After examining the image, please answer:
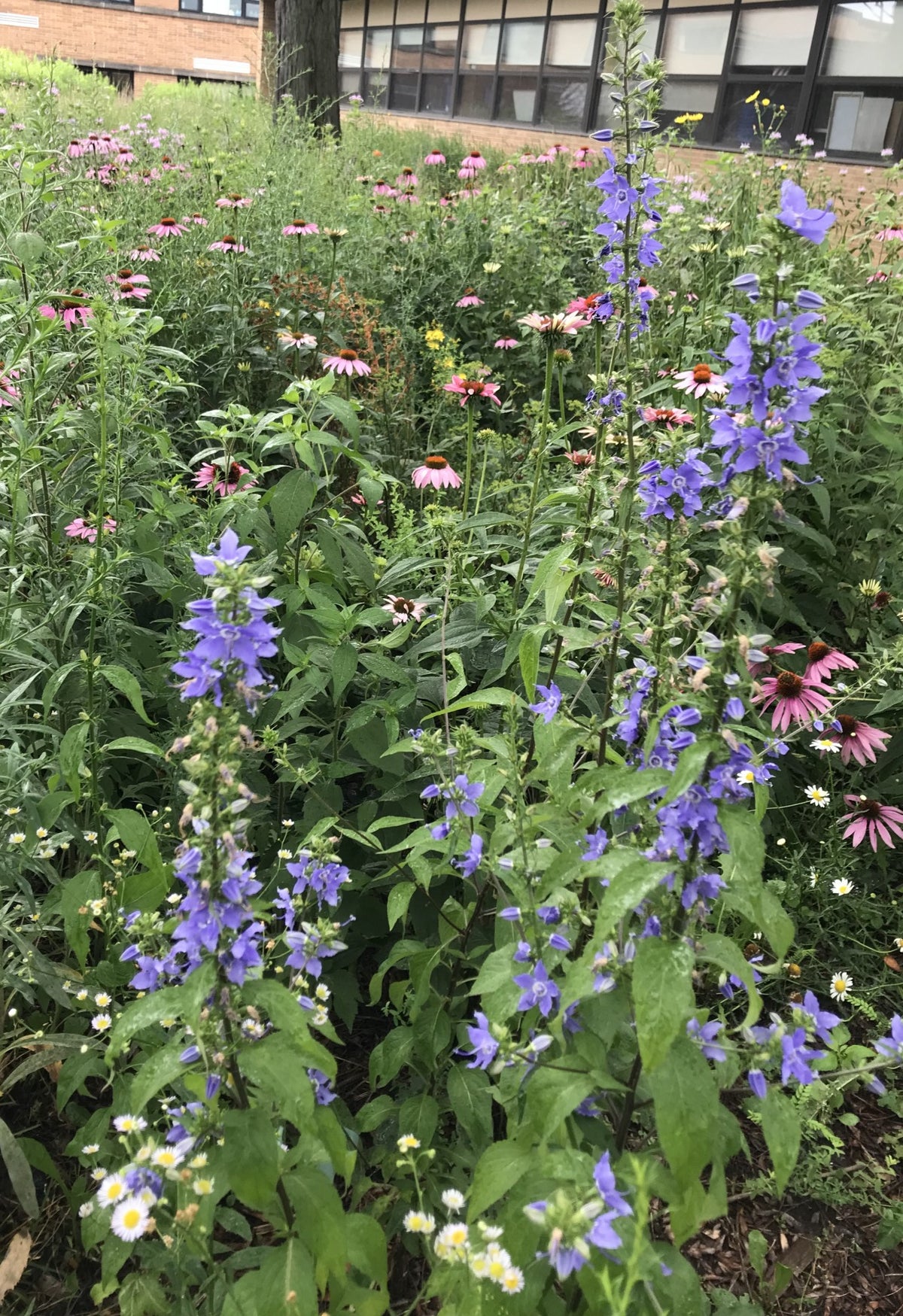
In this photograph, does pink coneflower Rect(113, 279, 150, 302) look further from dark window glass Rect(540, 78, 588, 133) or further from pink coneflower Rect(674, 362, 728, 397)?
dark window glass Rect(540, 78, 588, 133)

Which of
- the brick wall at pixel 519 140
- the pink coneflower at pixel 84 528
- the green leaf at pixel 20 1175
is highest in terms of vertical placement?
the brick wall at pixel 519 140

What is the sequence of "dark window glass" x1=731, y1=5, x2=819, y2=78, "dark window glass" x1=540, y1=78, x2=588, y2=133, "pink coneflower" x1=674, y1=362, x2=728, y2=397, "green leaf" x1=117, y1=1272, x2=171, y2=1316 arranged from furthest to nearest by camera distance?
"dark window glass" x1=540, y1=78, x2=588, y2=133, "dark window glass" x1=731, y1=5, x2=819, y2=78, "pink coneflower" x1=674, y1=362, x2=728, y2=397, "green leaf" x1=117, y1=1272, x2=171, y2=1316

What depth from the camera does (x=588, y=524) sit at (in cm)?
194

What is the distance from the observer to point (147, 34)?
27.4m

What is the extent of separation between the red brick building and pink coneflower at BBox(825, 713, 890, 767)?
96.3 ft

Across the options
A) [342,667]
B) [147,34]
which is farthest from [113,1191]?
[147,34]

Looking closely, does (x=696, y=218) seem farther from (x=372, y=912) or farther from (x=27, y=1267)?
(x=27, y=1267)

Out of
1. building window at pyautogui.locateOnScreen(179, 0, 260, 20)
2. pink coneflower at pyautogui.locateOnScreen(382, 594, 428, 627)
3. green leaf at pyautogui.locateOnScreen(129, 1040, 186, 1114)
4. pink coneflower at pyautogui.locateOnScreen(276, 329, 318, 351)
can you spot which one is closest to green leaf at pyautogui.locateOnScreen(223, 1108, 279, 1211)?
green leaf at pyautogui.locateOnScreen(129, 1040, 186, 1114)

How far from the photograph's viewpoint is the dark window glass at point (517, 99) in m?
16.7

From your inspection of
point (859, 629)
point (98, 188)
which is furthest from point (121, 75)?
point (859, 629)

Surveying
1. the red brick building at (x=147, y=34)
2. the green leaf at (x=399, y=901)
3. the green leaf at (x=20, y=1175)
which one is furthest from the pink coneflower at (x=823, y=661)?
the red brick building at (x=147, y=34)

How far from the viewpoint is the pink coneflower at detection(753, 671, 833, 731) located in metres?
2.36

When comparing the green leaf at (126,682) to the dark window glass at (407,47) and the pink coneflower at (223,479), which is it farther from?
the dark window glass at (407,47)

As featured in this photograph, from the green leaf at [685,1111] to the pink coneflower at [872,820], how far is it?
140cm
